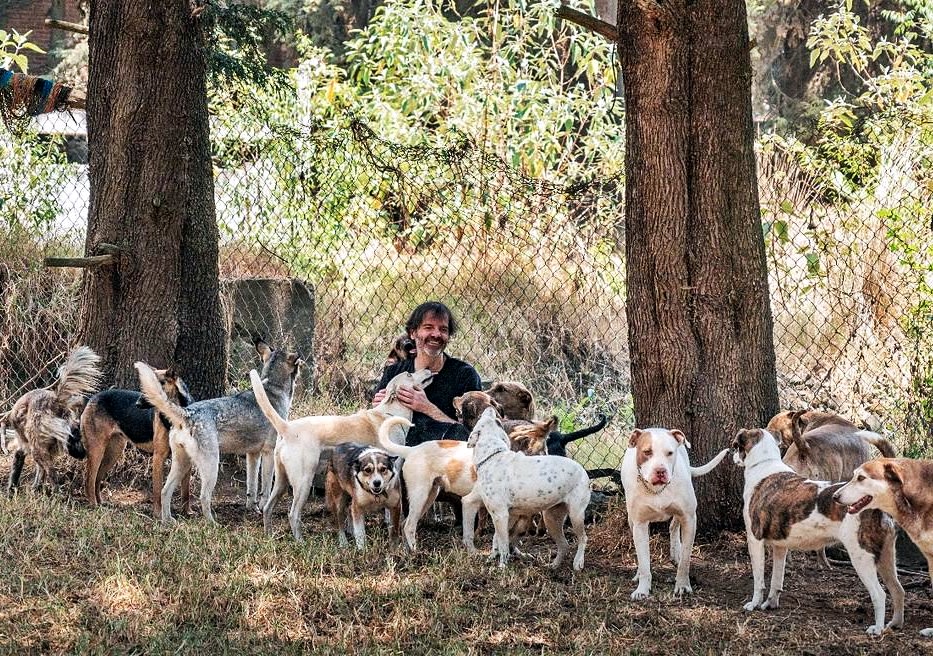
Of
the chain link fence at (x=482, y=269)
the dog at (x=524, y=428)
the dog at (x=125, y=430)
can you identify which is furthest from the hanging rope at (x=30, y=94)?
the dog at (x=524, y=428)

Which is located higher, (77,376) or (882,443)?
(77,376)

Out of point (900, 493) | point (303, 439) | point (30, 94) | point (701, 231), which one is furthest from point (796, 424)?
point (30, 94)

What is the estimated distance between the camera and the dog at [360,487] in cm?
680

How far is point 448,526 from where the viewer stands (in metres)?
8.06

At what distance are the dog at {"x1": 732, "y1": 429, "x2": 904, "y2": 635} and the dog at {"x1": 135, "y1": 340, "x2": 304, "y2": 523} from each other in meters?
3.09

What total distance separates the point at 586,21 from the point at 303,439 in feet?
10.3

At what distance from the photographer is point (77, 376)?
27.8 ft

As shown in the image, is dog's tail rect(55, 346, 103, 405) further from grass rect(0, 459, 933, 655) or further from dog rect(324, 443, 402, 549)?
dog rect(324, 443, 402, 549)

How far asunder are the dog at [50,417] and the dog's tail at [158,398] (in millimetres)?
1041

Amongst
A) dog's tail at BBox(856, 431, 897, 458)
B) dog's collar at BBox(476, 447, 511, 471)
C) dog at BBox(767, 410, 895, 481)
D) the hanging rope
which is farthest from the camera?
the hanging rope

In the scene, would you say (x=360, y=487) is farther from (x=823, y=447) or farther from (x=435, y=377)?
(x=823, y=447)

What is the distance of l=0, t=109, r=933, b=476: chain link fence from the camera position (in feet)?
30.9

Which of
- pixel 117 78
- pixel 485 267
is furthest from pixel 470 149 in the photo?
pixel 117 78

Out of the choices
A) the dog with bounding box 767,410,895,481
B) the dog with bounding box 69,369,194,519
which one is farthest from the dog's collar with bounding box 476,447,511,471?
the dog with bounding box 69,369,194,519
